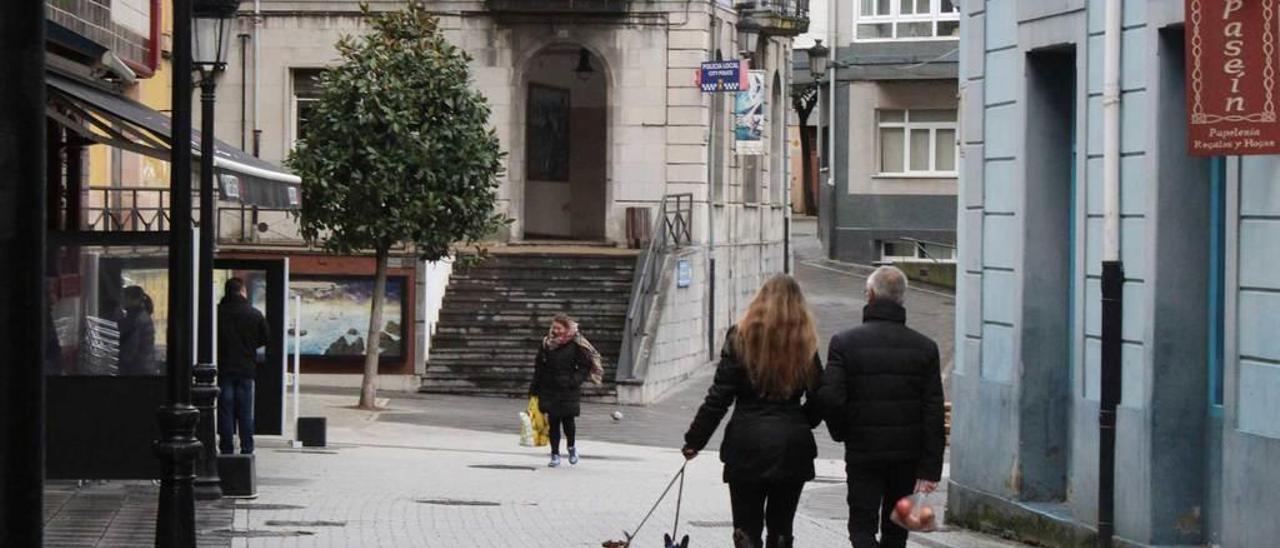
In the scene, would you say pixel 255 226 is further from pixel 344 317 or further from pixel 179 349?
pixel 179 349

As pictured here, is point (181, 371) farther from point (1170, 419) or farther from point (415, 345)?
point (415, 345)

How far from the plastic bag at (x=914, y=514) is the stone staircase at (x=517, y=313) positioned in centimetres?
2232

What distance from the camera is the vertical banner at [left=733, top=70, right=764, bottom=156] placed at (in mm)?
37531

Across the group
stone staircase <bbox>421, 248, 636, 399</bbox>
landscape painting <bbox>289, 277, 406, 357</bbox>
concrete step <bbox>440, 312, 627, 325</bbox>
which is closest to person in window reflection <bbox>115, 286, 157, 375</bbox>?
stone staircase <bbox>421, 248, 636, 399</bbox>

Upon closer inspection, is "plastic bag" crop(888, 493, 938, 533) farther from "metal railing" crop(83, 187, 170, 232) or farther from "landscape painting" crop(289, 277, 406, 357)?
"landscape painting" crop(289, 277, 406, 357)

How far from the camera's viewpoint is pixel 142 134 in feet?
58.5

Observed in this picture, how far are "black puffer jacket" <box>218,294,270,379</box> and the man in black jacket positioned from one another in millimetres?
10864

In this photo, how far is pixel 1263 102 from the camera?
1173 cm

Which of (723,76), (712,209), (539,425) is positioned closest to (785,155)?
(712,209)

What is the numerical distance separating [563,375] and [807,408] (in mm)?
11905

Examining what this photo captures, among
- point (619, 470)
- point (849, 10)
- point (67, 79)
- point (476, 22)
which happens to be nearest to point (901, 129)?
point (849, 10)

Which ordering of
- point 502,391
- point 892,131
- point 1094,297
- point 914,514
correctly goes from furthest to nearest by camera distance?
point 892,131 → point 502,391 → point 1094,297 → point 914,514

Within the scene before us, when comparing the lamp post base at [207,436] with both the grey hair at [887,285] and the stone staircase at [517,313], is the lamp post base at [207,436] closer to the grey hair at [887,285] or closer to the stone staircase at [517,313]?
the grey hair at [887,285]

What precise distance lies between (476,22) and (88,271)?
835 inches
